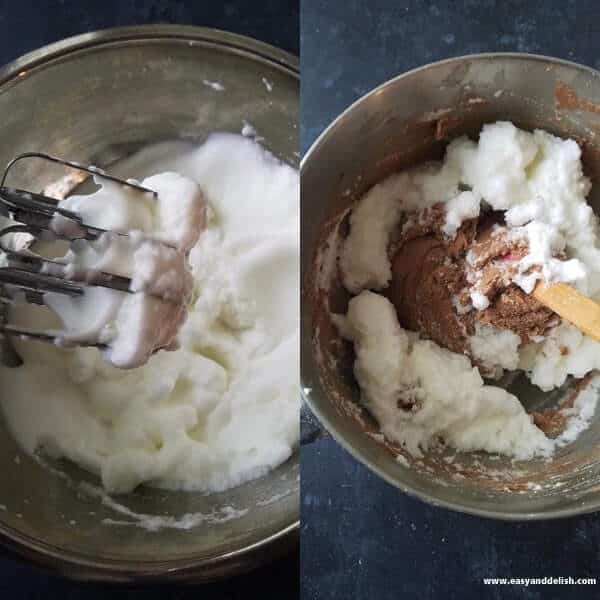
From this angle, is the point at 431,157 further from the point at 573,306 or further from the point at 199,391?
the point at 199,391

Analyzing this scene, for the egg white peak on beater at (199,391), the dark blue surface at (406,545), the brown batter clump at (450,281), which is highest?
the brown batter clump at (450,281)

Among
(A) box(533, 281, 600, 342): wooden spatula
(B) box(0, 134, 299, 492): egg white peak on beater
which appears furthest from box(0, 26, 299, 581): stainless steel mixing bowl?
(A) box(533, 281, 600, 342): wooden spatula

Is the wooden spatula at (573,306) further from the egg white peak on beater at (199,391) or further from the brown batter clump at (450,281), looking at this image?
the egg white peak on beater at (199,391)

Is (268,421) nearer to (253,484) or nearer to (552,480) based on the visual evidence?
(253,484)

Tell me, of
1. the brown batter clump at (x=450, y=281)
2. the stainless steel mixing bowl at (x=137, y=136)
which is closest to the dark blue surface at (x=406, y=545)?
the stainless steel mixing bowl at (x=137, y=136)

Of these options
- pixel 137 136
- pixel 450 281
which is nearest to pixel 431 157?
pixel 450 281

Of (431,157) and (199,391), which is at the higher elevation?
(431,157)
